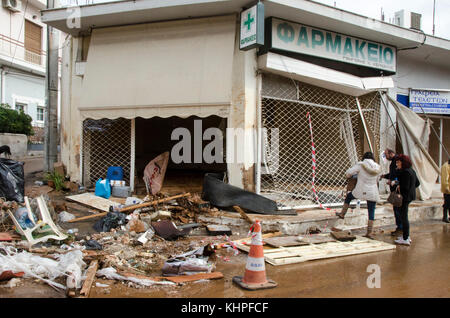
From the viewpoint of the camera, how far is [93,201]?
25.9 ft

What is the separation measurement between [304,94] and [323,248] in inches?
186

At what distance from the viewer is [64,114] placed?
1005 cm

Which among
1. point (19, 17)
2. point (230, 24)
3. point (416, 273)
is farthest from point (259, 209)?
point (19, 17)

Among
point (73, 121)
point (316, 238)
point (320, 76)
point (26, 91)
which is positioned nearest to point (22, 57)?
point (26, 91)

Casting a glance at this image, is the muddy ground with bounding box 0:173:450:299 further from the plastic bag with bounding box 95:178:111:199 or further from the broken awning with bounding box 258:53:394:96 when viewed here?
the broken awning with bounding box 258:53:394:96

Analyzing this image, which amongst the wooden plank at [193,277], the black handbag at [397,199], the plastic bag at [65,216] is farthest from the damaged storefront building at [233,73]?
the wooden plank at [193,277]

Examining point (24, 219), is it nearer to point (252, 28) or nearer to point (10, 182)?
point (10, 182)

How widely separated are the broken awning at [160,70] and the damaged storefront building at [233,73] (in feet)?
0.08

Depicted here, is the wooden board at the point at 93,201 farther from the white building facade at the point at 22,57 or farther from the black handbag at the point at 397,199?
the white building facade at the point at 22,57

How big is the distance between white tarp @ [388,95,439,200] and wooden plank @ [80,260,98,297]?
334 inches

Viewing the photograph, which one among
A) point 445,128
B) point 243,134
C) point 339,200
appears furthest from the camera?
point 445,128

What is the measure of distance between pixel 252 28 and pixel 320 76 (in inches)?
86.7
